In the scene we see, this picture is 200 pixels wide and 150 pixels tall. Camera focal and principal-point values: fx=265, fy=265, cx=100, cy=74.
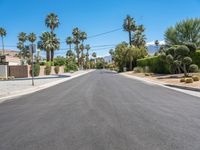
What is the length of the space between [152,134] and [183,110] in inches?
151

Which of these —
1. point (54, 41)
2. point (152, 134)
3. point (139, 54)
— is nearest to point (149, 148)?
point (152, 134)

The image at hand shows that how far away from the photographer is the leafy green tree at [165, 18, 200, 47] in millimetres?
47041

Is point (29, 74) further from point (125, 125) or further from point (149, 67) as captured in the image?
point (125, 125)

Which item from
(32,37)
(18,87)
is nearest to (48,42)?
(32,37)

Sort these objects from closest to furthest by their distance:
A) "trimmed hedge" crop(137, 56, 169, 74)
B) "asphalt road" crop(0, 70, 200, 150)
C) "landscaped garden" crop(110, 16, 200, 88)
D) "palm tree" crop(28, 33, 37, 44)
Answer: "asphalt road" crop(0, 70, 200, 150), "landscaped garden" crop(110, 16, 200, 88), "trimmed hedge" crop(137, 56, 169, 74), "palm tree" crop(28, 33, 37, 44)

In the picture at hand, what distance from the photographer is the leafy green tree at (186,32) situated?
47041 mm

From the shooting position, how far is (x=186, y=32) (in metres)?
47.7

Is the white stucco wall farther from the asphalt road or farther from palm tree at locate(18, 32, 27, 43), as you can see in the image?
palm tree at locate(18, 32, 27, 43)

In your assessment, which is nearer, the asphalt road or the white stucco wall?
the asphalt road

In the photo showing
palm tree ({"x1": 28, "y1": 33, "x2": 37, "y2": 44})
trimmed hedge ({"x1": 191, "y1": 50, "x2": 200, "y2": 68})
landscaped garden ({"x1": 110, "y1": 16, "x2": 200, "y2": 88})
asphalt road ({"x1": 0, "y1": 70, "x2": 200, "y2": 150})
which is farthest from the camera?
palm tree ({"x1": 28, "y1": 33, "x2": 37, "y2": 44})

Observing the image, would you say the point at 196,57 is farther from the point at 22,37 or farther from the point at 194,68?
the point at 22,37

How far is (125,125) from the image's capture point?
7219 millimetres

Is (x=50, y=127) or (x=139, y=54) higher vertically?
(x=139, y=54)

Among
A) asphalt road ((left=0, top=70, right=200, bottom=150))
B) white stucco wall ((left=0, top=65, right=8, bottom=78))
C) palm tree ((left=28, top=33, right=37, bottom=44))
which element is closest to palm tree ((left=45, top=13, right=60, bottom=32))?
palm tree ((left=28, top=33, right=37, bottom=44))
